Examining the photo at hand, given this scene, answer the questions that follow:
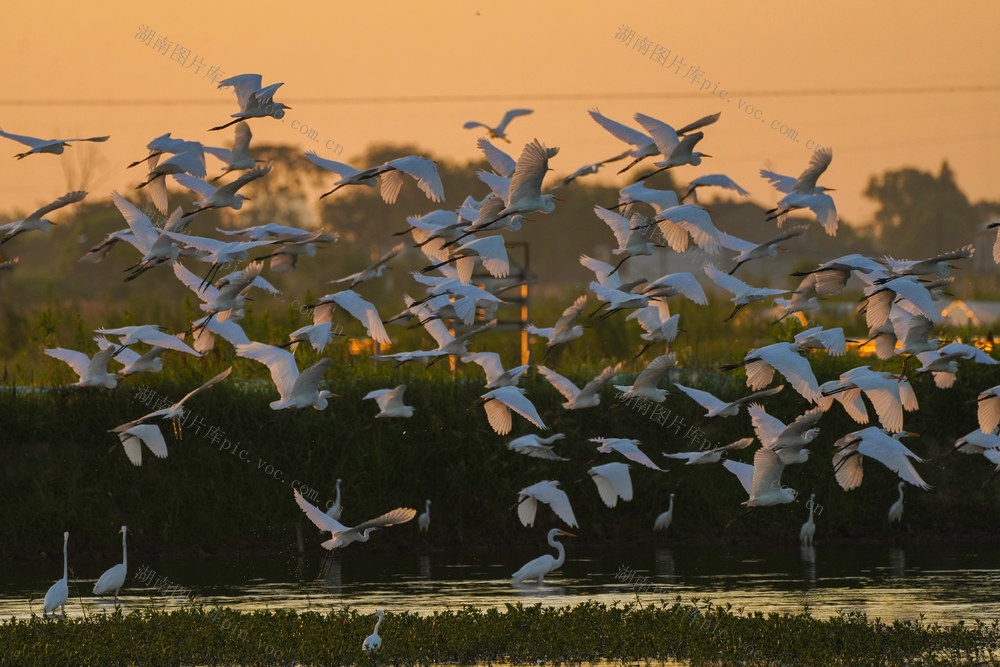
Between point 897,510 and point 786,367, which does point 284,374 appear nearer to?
point 786,367

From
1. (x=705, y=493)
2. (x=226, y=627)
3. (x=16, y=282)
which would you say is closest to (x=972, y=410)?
(x=705, y=493)

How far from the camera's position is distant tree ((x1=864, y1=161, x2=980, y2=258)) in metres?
108

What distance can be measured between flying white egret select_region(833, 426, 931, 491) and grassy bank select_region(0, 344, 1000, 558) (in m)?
5.65

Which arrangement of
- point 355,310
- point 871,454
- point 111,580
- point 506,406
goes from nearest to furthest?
point 871,454, point 111,580, point 355,310, point 506,406

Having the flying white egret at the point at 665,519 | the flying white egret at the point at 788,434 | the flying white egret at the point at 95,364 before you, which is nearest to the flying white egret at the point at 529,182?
the flying white egret at the point at 788,434

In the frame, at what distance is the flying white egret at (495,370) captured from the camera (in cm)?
1903

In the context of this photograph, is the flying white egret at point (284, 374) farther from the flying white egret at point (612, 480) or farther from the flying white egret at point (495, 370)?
the flying white egret at point (612, 480)

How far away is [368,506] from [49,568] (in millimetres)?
4767

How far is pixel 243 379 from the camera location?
23812 mm

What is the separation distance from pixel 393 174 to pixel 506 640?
20.1ft

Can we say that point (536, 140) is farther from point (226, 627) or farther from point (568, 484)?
point (568, 484)

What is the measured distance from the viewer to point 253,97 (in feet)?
53.4

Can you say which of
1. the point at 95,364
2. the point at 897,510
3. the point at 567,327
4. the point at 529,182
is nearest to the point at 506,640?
the point at 529,182

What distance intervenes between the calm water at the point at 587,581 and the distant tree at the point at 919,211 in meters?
87.5
